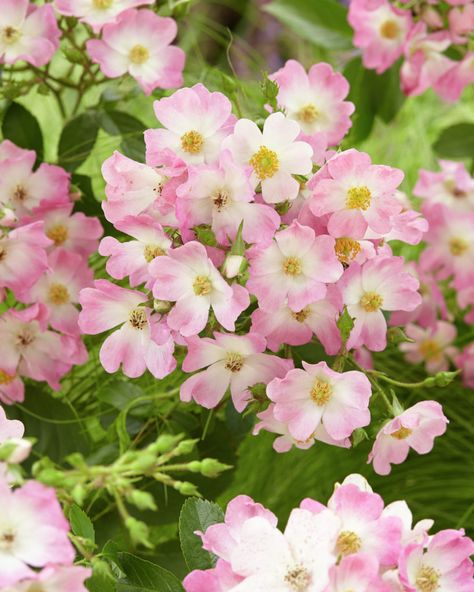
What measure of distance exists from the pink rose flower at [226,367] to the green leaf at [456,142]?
19.5 inches

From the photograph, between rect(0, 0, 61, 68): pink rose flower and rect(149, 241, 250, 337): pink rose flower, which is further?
rect(0, 0, 61, 68): pink rose flower

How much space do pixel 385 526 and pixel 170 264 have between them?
0.17 meters

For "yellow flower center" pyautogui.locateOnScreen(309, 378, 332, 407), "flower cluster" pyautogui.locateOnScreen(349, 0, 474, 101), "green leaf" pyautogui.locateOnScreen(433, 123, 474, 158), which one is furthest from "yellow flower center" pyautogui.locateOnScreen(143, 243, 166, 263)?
"green leaf" pyautogui.locateOnScreen(433, 123, 474, 158)

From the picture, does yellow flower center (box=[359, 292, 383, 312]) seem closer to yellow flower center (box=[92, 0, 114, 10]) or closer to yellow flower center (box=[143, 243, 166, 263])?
yellow flower center (box=[143, 243, 166, 263])

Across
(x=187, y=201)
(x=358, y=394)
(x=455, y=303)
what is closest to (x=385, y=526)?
(x=358, y=394)

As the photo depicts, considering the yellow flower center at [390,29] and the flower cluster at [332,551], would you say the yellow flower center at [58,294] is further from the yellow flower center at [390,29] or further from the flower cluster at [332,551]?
the yellow flower center at [390,29]

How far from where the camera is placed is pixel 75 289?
665mm

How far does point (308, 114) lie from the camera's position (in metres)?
0.65

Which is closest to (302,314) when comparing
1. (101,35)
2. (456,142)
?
(101,35)

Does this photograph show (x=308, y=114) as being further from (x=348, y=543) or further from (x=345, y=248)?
(x=348, y=543)

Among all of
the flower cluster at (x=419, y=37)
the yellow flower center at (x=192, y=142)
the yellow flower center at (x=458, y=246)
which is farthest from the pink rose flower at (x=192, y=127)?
the yellow flower center at (x=458, y=246)

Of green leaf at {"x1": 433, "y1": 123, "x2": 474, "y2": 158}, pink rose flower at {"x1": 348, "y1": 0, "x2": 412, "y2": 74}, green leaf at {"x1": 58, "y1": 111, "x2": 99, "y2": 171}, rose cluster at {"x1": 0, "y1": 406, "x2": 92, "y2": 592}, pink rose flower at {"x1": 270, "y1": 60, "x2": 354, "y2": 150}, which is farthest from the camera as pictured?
green leaf at {"x1": 433, "y1": 123, "x2": 474, "y2": 158}

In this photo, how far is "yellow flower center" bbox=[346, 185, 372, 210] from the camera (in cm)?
52

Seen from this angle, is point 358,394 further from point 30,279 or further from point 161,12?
point 161,12
